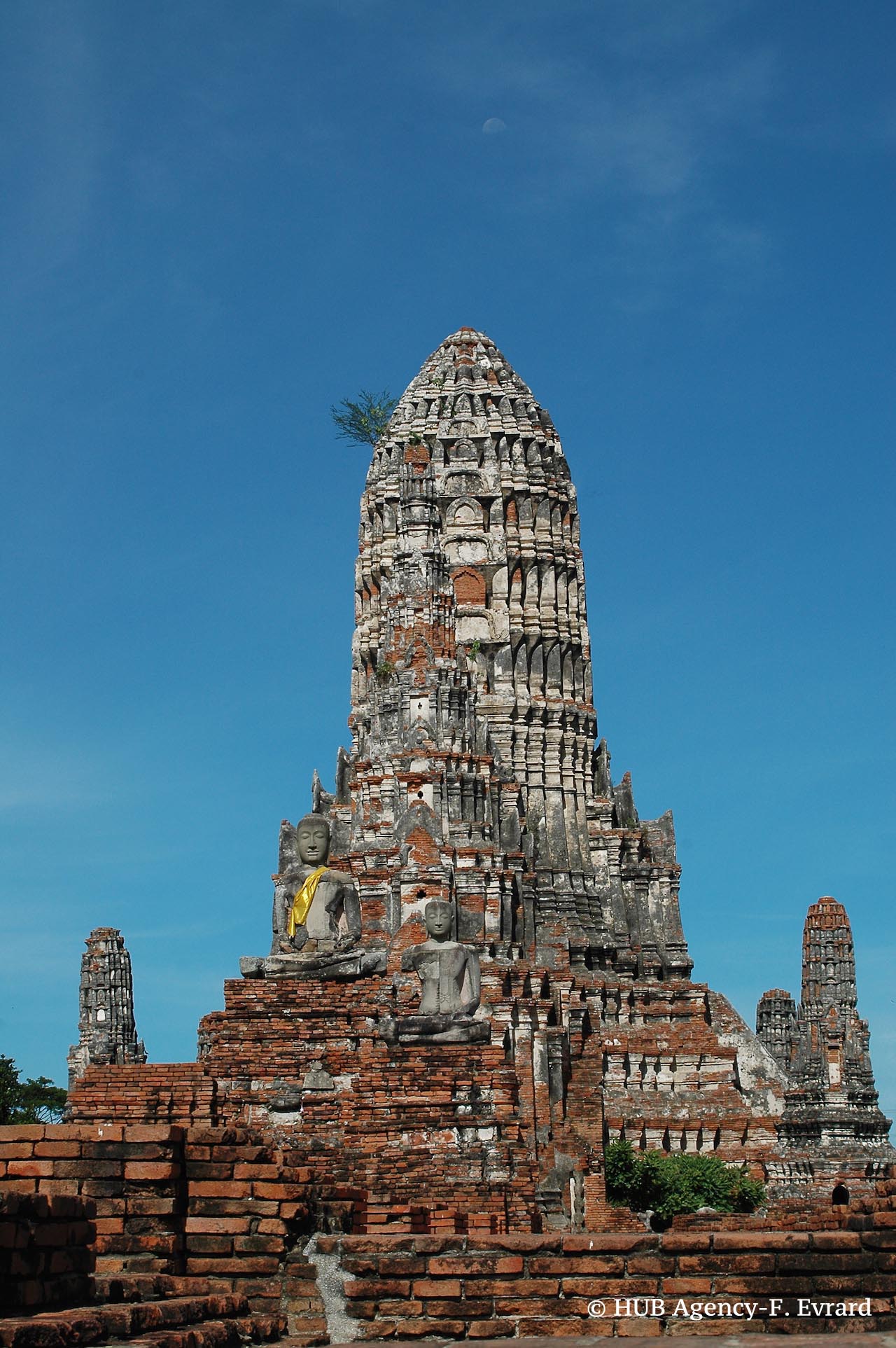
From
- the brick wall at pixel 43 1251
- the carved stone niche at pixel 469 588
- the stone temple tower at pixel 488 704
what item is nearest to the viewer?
the brick wall at pixel 43 1251

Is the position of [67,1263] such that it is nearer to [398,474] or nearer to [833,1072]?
[833,1072]

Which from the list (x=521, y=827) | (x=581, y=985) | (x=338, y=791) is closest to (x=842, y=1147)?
(x=581, y=985)

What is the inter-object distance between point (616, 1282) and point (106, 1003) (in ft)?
146

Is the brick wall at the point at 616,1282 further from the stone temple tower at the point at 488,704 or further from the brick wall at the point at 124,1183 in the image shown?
the stone temple tower at the point at 488,704

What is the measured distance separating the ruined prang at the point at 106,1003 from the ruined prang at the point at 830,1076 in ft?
53.5

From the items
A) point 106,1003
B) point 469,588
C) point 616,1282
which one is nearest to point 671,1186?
point 106,1003

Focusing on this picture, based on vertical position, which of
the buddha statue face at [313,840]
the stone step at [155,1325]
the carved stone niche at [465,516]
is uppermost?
the carved stone niche at [465,516]

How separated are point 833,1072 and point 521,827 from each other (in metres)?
10.0

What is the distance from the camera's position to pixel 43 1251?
33.2 feet

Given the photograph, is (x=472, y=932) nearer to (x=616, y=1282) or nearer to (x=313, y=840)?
(x=313, y=840)

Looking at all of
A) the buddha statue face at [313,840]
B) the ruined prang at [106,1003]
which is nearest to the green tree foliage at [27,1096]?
the ruined prang at [106,1003]

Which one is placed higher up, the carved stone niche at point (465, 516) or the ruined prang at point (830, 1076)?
the carved stone niche at point (465, 516)

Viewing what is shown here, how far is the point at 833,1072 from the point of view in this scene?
164 ft

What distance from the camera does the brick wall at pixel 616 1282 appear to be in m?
11.1
